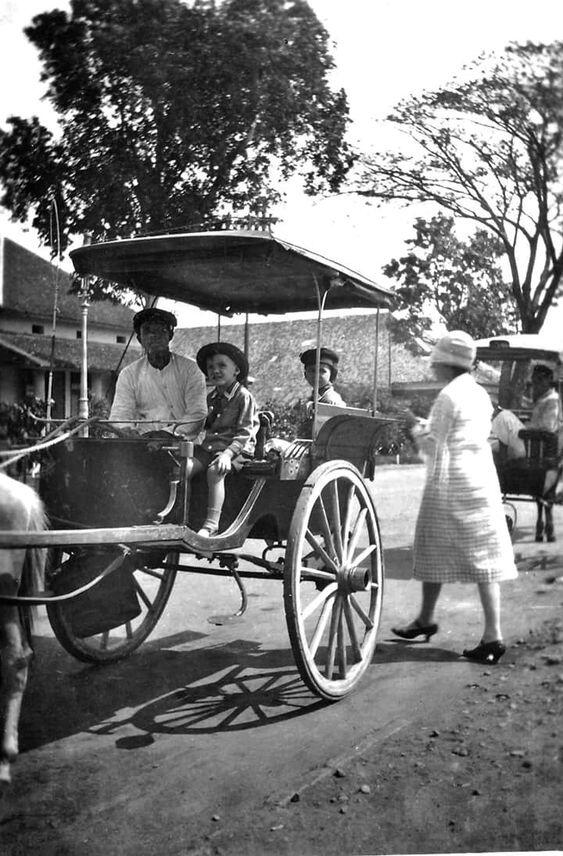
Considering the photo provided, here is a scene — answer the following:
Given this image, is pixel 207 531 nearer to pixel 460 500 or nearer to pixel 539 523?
pixel 460 500

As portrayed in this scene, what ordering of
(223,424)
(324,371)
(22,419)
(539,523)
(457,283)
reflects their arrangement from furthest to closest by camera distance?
(223,424) < (539,523) < (324,371) < (457,283) < (22,419)

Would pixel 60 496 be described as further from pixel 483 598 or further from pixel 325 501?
pixel 483 598

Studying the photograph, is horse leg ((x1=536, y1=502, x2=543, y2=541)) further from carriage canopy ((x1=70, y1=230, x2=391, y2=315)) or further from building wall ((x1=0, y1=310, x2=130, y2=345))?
building wall ((x1=0, y1=310, x2=130, y2=345))

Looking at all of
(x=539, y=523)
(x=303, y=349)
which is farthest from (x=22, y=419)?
(x=539, y=523)

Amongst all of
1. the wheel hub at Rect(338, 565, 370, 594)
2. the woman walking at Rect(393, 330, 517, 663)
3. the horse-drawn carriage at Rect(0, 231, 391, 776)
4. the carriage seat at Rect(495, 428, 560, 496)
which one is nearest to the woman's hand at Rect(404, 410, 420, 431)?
the woman walking at Rect(393, 330, 517, 663)

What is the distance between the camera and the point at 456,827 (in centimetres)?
201

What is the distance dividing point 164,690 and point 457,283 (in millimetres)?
1842

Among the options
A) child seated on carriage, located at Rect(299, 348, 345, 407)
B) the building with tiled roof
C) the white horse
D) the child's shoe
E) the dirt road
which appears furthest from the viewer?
the child's shoe

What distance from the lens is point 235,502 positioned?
3.11m

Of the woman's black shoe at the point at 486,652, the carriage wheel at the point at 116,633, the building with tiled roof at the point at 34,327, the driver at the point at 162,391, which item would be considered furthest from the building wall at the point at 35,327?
the woman's black shoe at the point at 486,652

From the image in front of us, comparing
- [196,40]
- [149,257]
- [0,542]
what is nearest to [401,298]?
[149,257]

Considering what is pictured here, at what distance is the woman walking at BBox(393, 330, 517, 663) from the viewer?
2.16m

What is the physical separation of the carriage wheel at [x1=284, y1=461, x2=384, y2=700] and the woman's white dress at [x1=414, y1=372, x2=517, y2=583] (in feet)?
1.63

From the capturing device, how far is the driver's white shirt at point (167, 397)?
284 centimetres
